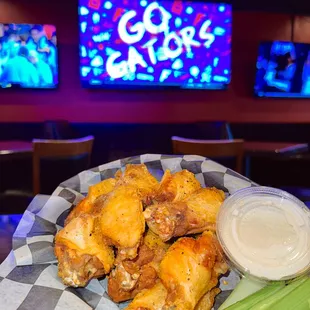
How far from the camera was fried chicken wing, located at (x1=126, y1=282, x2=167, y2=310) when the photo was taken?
3.33 ft

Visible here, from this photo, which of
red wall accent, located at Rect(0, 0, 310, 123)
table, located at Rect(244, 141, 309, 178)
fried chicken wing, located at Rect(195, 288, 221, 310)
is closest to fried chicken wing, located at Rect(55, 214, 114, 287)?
fried chicken wing, located at Rect(195, 288, 221, 310)

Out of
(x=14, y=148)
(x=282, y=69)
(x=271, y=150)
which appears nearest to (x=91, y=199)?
(x=14, y=148)

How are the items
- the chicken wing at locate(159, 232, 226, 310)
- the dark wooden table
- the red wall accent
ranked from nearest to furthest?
the chicken wing at locate(159, 232, 226, 310) < the dark wooden table < the red wall accent

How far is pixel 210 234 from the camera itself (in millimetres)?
1137

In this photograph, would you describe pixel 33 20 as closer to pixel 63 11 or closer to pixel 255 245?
pixel 63 11

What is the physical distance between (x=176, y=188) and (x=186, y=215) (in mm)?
122

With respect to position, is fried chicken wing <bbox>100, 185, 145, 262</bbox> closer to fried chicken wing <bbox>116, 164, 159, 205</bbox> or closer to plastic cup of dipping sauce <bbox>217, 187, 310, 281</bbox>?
fried chicken wing <bbox>116, 164, 159, 205</bbox>

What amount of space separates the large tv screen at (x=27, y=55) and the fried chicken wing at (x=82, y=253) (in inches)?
183

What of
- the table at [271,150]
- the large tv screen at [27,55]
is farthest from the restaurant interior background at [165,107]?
the table at [271,150]

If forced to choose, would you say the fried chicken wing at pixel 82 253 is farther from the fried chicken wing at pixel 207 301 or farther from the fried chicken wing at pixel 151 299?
the fried chicken wing at pixel 207 301

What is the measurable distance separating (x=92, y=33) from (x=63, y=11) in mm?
726

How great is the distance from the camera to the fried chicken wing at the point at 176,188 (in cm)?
122

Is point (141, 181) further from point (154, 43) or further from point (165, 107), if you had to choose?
point (165, 107)

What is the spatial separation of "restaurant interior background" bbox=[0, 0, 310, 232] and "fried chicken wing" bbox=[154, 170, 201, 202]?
4.48m
